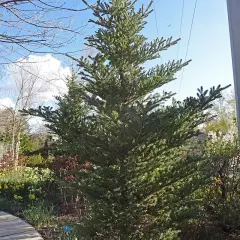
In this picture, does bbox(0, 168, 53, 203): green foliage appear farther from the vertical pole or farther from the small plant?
the vertical pole

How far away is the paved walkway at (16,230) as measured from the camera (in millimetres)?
Answer: 3084

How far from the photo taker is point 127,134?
1669 mm

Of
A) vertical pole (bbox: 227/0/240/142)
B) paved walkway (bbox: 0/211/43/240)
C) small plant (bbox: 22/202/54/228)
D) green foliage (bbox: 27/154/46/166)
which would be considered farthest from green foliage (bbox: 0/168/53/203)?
vertical pole (bbox: 227/0/240/142)

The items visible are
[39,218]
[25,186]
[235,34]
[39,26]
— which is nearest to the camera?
[235,34]

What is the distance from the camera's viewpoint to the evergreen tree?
1.74 meters

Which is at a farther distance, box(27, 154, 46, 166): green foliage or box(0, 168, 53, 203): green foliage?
box(27, 154, 46, 166): green foliage

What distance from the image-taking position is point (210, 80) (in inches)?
78.2

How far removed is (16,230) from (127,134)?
2.30m

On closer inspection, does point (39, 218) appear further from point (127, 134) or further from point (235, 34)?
point (235, 34)

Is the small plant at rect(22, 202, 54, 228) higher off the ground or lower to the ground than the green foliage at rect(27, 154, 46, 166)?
lower

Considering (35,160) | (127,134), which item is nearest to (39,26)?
(127,134)

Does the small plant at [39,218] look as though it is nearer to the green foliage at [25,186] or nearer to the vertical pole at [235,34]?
the green foliage at [25,186]

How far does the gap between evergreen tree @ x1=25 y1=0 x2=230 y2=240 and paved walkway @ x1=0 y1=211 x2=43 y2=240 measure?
1517mm

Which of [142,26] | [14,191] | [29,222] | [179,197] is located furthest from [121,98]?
[14,191]
